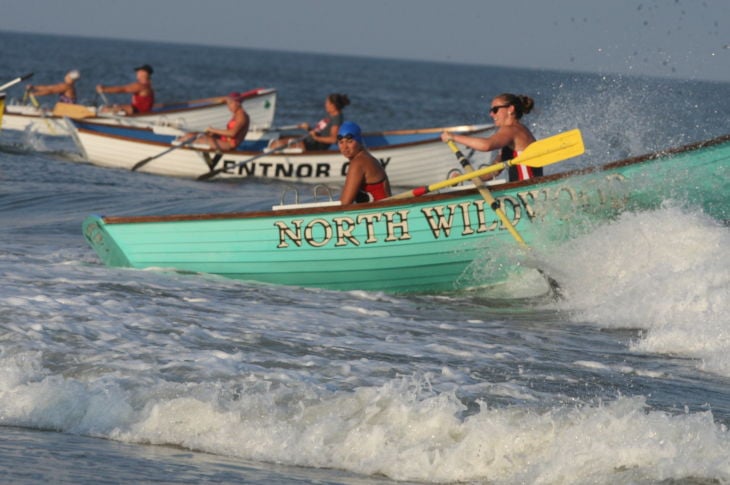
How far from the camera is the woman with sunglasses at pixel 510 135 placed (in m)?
11.0

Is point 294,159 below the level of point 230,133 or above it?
below

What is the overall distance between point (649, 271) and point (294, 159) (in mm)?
10862

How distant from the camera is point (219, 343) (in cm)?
831

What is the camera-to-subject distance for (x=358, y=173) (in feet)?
35.8

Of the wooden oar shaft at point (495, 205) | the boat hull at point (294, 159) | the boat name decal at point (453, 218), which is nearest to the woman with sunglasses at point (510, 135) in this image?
the boat name decal at point (453, 218)

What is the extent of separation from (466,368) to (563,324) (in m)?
2.27

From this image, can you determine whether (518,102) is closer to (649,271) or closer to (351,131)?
(351,131)

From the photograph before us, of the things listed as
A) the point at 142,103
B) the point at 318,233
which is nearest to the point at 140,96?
the point at 142,103

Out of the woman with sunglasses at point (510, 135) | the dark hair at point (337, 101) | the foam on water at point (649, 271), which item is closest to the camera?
the foam on water at point (649, 271)

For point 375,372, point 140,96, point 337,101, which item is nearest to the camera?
point 375,372

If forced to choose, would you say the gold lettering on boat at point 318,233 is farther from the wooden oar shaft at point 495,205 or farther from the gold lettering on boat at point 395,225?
the wooden oar shaft at point 495,205

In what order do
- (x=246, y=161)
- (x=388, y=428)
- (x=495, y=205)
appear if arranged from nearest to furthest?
(x=388, y=428)
(x=495, y=205)
(x=246, y=161)

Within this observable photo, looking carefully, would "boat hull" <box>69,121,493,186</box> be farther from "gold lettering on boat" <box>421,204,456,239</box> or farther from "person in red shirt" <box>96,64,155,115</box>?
"gold lettering on boat" <box>421,204,456,239</box>

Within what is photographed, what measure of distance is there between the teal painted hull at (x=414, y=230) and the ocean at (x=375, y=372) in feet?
0.62
